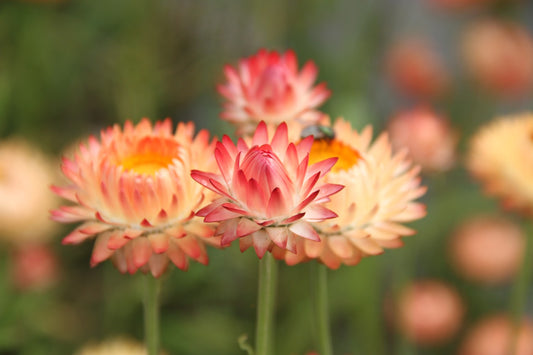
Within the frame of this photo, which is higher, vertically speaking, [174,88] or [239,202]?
[174,88]

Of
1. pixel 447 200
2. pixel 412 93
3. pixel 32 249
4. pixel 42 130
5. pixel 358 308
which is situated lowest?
pixel 358 308

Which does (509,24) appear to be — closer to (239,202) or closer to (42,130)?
(42,130)

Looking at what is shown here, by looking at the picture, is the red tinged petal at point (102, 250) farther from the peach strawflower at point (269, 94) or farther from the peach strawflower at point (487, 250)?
the peach strawflower at point (487, 250)

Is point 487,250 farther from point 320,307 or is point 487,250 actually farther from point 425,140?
point 320,307

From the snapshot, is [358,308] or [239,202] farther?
[358,308]

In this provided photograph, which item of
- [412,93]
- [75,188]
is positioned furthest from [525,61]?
[75,188]

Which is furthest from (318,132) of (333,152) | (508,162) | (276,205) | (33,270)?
(33,270)

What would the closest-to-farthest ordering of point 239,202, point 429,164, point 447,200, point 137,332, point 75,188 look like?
point 239,202
point 75,188
point 429,164
point 137,332
point 447,200

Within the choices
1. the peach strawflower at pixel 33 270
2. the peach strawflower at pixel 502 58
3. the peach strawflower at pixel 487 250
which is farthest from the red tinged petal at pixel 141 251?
the peach strawflower at pixel 502 58
